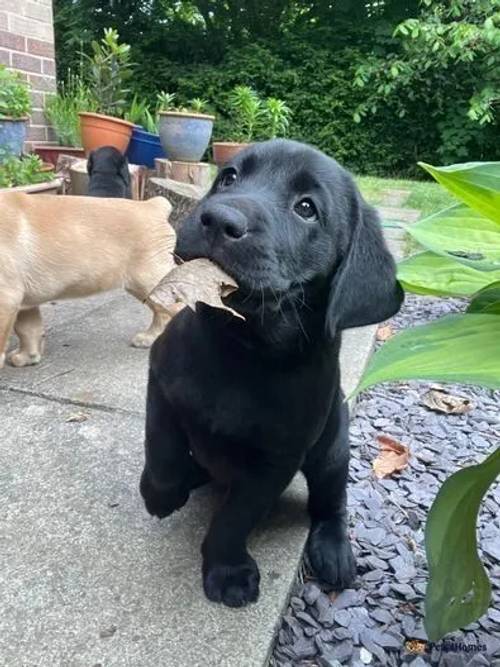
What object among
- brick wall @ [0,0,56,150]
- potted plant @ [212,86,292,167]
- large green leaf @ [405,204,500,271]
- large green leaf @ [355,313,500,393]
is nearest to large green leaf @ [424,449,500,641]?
large green leaf @ [355,313,500,393]

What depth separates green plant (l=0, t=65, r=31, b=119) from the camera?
451 cm

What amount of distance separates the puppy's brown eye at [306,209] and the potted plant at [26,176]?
3006 millimetres

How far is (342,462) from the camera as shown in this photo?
5.86 ft

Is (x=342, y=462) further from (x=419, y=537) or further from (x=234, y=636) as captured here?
(x=234, y=636)

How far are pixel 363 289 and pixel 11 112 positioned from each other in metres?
3.96

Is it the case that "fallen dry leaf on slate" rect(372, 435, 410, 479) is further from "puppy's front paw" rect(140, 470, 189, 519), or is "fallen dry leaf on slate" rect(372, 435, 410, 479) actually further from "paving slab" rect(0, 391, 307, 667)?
"puppy's front paw" rect(140, 470, 189, 519)

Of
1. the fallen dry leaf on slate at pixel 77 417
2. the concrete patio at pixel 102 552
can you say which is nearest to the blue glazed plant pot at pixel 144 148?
the concrete patio at pixel 102 552

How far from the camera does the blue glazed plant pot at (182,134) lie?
6.20m

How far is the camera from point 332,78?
14.2m

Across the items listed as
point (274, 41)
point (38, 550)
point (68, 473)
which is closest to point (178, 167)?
point (68, 473)

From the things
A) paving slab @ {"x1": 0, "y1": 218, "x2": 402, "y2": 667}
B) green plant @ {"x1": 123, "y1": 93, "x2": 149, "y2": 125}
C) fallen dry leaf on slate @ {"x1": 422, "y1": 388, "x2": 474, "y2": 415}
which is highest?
green plant @ {"x1": 123, "y1": 93, "x2": 149, "y2": 125}

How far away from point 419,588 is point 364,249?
2.93 ft

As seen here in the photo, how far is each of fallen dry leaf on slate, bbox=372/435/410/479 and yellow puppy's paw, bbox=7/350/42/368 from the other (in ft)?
4.93

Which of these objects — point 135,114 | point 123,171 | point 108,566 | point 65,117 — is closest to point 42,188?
point 123,171
